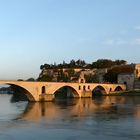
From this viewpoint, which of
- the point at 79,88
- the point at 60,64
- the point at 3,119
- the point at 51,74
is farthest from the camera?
the point at 60,64

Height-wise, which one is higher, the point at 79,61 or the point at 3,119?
the point at 79,61

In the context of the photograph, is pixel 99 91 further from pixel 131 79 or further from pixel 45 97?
pixel 45 97

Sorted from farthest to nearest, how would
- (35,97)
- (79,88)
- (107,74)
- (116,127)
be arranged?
(107,74)
(79,88)
(35,97)
(116,127)

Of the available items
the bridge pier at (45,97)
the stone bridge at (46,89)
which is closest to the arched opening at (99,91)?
the stone bridge at (46,89)

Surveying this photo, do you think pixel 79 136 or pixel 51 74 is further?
pixel 51 74

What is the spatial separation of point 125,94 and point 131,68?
1273 cm

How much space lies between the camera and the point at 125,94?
63.4 m

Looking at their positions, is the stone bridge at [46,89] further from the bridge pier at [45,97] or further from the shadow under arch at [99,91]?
the shadow under arch at [99,91]

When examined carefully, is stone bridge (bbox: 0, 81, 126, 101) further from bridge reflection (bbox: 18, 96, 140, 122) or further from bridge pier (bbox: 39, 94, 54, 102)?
bridge reflection (bbox: 18, 96, 140, 122)

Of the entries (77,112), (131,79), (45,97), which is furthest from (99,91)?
(77,112)

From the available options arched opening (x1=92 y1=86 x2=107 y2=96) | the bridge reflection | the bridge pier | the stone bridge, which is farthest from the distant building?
the bridge reflection

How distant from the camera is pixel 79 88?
188 ft

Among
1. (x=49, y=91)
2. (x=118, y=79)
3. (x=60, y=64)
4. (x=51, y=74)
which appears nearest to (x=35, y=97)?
(x=49, y=91)

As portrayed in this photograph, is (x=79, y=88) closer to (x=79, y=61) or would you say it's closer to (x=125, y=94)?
(x=125, y=94)
